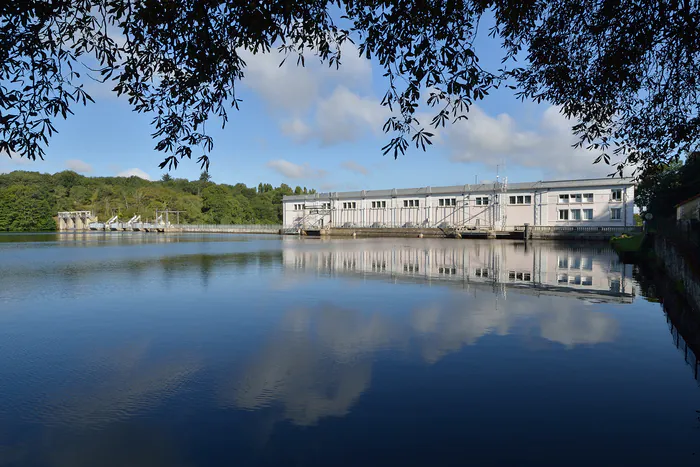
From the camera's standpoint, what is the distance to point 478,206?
67375mm

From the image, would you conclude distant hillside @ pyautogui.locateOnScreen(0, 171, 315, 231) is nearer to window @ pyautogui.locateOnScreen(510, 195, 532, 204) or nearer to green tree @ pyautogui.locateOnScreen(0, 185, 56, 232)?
green tree @ pyautogui.locateOnScreen(0, 185, 56, 232)

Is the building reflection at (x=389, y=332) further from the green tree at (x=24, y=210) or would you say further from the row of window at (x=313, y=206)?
the green tree at (x=24, y=210)

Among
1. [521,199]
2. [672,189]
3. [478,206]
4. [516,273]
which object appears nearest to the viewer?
[516,273]

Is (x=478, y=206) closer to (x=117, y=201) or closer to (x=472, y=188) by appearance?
(x=472, y=188)

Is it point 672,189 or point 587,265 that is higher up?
point 672,189

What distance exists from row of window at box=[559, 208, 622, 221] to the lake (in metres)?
46.3

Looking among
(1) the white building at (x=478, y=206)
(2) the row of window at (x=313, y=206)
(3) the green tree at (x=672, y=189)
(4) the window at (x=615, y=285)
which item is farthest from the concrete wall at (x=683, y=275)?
(2) the row of window at (x=313, y=206)

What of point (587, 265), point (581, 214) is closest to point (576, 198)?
point (581, 214)

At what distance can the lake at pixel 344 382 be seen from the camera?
512 cm

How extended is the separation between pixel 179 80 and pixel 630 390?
23.4 feet

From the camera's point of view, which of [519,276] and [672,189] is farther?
[672,189]

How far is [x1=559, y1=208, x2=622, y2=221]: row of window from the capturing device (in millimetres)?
55688

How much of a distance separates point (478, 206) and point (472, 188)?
2.58 m

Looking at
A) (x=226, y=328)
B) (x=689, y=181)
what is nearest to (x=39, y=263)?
(x=226, y=328)
